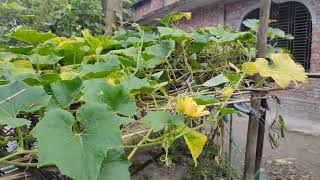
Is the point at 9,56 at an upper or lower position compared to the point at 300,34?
lower

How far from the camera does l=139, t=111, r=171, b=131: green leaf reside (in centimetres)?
54

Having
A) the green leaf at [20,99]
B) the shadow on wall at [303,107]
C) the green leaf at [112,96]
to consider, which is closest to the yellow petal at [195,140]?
the green leaf at [112,96]

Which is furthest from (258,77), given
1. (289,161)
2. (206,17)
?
(206,17)

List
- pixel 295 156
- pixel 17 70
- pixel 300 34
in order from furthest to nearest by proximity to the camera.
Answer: pixel 300 34 → pixel 295 156 → pixel 17 70

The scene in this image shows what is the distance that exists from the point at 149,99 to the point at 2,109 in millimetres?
322

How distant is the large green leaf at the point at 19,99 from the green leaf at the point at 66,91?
0.9 inches

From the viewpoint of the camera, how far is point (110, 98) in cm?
54

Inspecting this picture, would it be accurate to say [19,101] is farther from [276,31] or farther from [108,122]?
[276,31]

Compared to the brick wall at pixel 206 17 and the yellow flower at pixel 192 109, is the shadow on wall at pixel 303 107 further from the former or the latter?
the yellow flower at pixel 192 109

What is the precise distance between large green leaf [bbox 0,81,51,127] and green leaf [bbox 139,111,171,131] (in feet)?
0.49

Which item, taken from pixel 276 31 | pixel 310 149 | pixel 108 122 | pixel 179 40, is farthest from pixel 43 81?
pixel 310 149

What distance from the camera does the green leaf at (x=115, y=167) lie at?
46 centimetres

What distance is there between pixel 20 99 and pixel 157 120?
0.66 ft

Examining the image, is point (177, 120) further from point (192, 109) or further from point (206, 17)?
point (206, 17)
